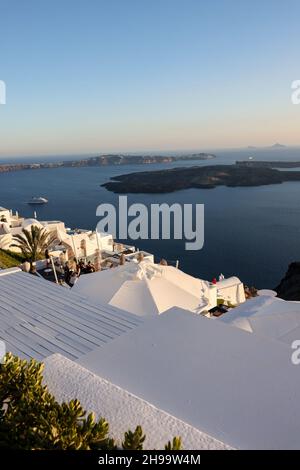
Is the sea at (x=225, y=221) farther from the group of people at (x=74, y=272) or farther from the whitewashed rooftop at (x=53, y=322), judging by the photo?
the whitewashed rooftop at (x=53, y=322)

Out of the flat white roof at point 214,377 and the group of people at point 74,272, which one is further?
the group of people at point 74,272

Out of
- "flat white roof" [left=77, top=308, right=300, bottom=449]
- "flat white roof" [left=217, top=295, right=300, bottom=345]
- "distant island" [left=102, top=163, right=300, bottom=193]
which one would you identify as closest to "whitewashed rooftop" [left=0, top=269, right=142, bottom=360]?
"flat white roof" [left=77, top=308, right=300, bottom=449]

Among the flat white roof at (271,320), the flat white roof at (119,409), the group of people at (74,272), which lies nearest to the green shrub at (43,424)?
the flat white roof at (119,409)

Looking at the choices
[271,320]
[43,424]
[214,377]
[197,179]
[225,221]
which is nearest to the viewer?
[43,424]

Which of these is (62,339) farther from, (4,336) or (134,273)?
(134,273)

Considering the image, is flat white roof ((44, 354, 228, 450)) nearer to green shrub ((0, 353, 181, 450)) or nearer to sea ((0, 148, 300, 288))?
green shrub ((0, 353, 181, 450))

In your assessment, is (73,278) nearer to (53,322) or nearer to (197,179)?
(53,322)

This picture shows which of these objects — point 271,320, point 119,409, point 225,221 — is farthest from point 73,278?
point 225,221

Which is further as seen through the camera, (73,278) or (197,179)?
(197,179)
